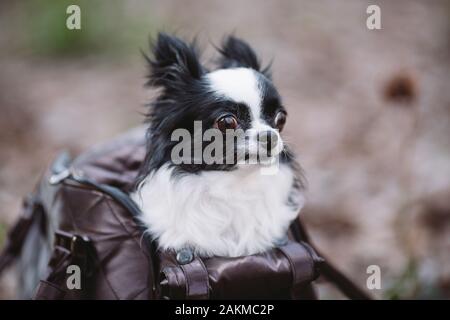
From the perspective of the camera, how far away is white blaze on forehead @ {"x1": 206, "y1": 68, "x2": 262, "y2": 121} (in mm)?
1748

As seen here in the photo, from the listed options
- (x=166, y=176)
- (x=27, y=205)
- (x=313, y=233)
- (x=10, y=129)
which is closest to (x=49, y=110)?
(x=10, y=129)

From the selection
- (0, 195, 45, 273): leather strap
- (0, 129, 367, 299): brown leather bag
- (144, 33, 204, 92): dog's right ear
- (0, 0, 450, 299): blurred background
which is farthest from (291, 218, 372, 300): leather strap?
(0, 195, 45, 273): leather strap

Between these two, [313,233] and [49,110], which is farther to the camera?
[49,110]

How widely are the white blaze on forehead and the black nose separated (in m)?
0.08

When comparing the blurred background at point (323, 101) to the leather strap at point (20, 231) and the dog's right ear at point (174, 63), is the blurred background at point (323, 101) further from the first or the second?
the dog's right ear at point (174, 63)

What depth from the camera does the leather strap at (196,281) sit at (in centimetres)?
171

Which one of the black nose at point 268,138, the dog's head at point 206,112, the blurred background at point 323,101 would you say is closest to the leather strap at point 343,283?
the blurred background at point 323,101

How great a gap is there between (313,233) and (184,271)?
5.43 ft

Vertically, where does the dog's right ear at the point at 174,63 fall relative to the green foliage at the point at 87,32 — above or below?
below

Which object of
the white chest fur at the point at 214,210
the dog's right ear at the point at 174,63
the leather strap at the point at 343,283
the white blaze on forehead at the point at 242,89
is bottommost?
the leather strap at the point at 343,283

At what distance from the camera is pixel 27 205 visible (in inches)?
97.7

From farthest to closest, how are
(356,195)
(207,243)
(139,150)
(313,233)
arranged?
(356,195), (313,233), (139,150), (207,243)

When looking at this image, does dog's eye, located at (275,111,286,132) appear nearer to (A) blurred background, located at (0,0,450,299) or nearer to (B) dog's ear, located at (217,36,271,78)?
(B) dog's ear, located at (217,36,271,78)
